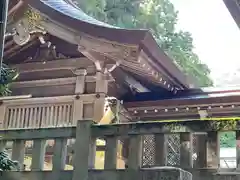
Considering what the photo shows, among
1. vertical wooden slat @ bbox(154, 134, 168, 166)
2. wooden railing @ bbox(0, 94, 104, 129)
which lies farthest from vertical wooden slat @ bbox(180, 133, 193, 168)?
wooden railing @ bbox(0, 94, 104, 129)

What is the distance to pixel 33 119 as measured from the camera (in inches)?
342

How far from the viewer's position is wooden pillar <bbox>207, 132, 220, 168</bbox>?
440 centimetres

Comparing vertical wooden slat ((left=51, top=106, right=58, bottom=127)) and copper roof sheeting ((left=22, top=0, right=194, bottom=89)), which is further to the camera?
vertical wooden slat ((left=51, top=106, right=58, bottom=127))

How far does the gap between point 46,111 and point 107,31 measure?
83.0 inches

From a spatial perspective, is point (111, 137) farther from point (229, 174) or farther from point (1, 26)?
point (1, 26)

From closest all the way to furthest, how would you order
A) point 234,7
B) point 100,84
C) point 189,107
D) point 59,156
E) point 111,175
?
1. point 234,7
2. point 111,175
3. point 59,156
4. point 100,84
5. point 189,107

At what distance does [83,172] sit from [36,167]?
635 mm

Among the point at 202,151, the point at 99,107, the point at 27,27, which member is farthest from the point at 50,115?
the point at 202,151

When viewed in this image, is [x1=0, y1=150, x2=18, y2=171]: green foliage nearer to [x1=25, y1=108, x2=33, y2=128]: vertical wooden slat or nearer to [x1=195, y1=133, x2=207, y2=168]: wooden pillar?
[x1=195, y1=133, x2=207, y2=168]: wooden pillar

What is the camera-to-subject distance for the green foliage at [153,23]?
20.4m

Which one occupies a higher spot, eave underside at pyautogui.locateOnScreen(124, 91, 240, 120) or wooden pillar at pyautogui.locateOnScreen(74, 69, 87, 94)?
wooden pillar at pyautogui.locateOnScreen(74, 69, 87, 94)

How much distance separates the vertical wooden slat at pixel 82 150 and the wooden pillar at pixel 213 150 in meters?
1.31

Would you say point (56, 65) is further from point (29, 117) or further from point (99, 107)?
point (99, 107)

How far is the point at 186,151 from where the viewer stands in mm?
4512
